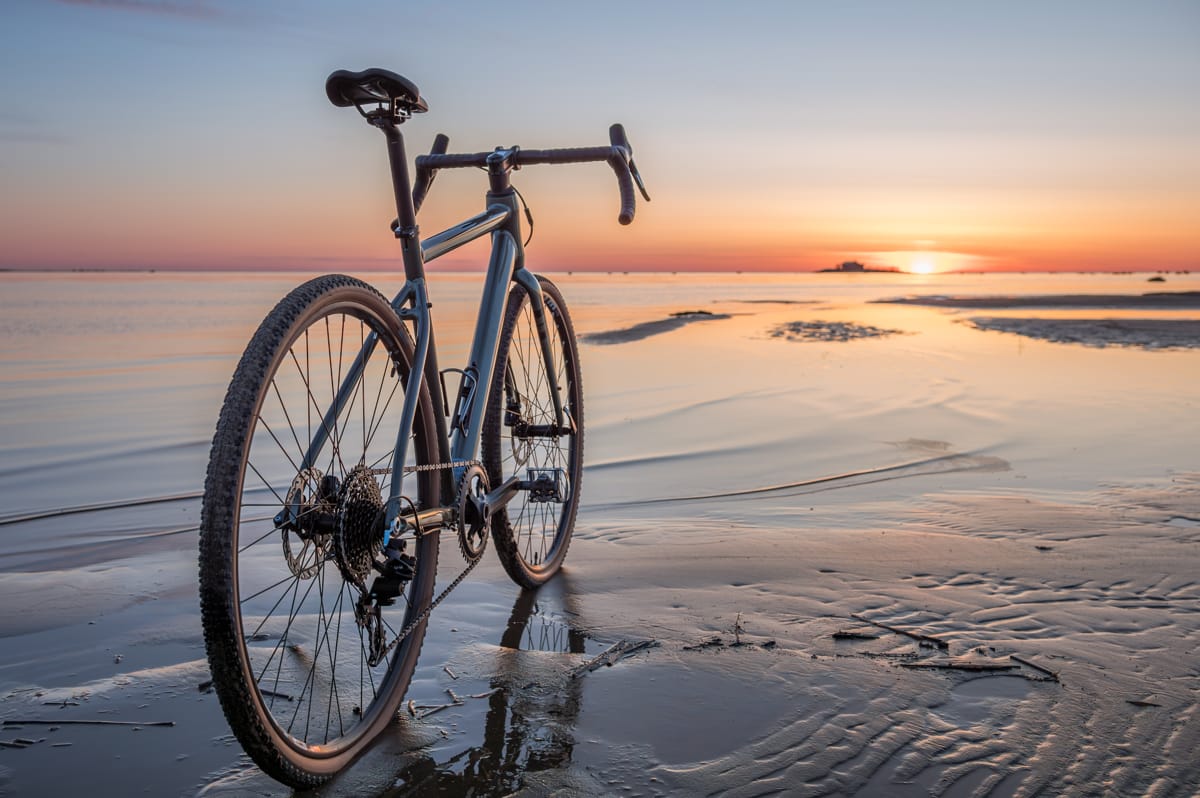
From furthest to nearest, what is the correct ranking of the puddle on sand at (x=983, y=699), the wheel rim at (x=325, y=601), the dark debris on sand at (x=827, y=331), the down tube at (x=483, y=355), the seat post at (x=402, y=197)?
the dark debris on sand at (x=827, y=331), the down tube at (x=483, y=355), the seat post at (x=402, y=197), the puddle on sand at (x=983, y=699), the wheel rim at (x=325, y=601)

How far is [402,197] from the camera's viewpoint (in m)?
2.74

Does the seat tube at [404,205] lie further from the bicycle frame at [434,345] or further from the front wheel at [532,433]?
the front wheel at [532,433]

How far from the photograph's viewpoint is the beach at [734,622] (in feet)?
7.59

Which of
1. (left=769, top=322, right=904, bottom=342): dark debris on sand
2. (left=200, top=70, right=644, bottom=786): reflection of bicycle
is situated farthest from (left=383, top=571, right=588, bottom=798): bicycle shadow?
(left=769, top=322, right=904, bottom=342): dark debris on sand

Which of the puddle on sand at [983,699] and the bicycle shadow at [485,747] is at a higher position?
the bicycle shadow at [485,747]

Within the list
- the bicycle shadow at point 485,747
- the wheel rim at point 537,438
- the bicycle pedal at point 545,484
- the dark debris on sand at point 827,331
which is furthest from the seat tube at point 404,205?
the dark debris on sand at point 827,331

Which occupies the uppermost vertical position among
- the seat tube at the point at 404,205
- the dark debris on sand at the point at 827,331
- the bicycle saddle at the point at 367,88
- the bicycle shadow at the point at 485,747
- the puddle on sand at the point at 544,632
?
the bicycle saddle at the point at 367,88

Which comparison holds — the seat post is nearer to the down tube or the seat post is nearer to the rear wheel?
the rear wheel

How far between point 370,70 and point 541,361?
184cm

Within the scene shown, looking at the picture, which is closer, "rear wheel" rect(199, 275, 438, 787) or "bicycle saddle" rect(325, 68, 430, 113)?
"rear wheel" rect(199, 275, 438, 787)

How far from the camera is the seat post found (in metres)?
2.67

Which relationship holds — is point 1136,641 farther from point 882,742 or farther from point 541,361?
point 541,361

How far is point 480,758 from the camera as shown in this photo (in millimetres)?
2350

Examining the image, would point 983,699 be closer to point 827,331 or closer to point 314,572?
point 314,572
